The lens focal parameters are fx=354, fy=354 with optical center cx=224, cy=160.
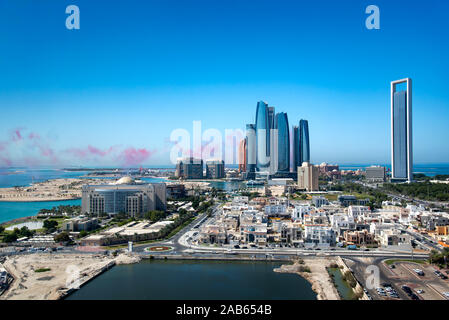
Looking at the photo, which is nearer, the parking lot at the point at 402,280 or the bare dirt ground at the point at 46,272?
the parking lot at the point at 402,280

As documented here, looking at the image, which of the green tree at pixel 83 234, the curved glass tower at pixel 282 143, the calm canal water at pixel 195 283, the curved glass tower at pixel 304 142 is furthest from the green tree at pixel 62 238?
the curved glass tower at pixel 304 142

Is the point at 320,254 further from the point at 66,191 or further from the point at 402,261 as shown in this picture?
the point at 66,191

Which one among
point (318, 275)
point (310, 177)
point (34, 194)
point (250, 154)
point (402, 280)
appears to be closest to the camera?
point (402, 280)

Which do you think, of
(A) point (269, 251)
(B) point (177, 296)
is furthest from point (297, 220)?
(B) point (177, 296)

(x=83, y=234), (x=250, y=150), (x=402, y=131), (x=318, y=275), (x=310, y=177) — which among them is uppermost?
(x=402, y=131)

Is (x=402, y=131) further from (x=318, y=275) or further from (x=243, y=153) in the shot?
(x=318, y=275)

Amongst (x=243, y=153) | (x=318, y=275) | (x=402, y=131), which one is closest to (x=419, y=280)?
(x=318, y=275)

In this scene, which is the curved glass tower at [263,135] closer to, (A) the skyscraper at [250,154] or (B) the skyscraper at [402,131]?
(A) the skyscraper at [250,154]
